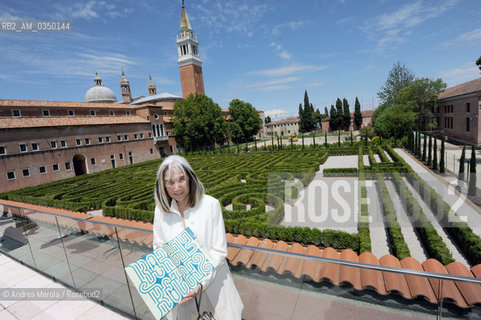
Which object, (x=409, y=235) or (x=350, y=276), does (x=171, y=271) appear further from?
(x=409, y=235)

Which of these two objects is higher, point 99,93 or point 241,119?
point 99,93

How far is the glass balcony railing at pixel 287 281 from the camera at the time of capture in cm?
197

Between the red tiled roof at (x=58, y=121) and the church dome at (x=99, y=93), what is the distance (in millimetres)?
17226

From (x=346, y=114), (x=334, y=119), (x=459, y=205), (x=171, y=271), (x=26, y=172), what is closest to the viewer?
(x=171, y=271)

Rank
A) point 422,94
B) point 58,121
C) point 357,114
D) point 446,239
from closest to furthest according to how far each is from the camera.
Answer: point 446,239, point 58,121, point 422,94, point 357,114

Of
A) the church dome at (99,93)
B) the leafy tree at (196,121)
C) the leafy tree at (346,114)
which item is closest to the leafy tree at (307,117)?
the leafy tree at (346,114)

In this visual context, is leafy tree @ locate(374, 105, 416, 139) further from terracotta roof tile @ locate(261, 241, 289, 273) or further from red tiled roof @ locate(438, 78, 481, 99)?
terracotta roof tile @ locate(261, 241, 289, 273)

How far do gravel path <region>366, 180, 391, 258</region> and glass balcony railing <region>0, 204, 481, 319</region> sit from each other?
3738 mm

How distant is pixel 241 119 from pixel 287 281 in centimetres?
5204

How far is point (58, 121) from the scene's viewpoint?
27141 millimetres

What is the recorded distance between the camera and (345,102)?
6506cm

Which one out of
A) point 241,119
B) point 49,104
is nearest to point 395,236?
point 49,104

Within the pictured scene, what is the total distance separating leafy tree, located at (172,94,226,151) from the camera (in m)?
39.2

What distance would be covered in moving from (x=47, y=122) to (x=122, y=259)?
30.3m
